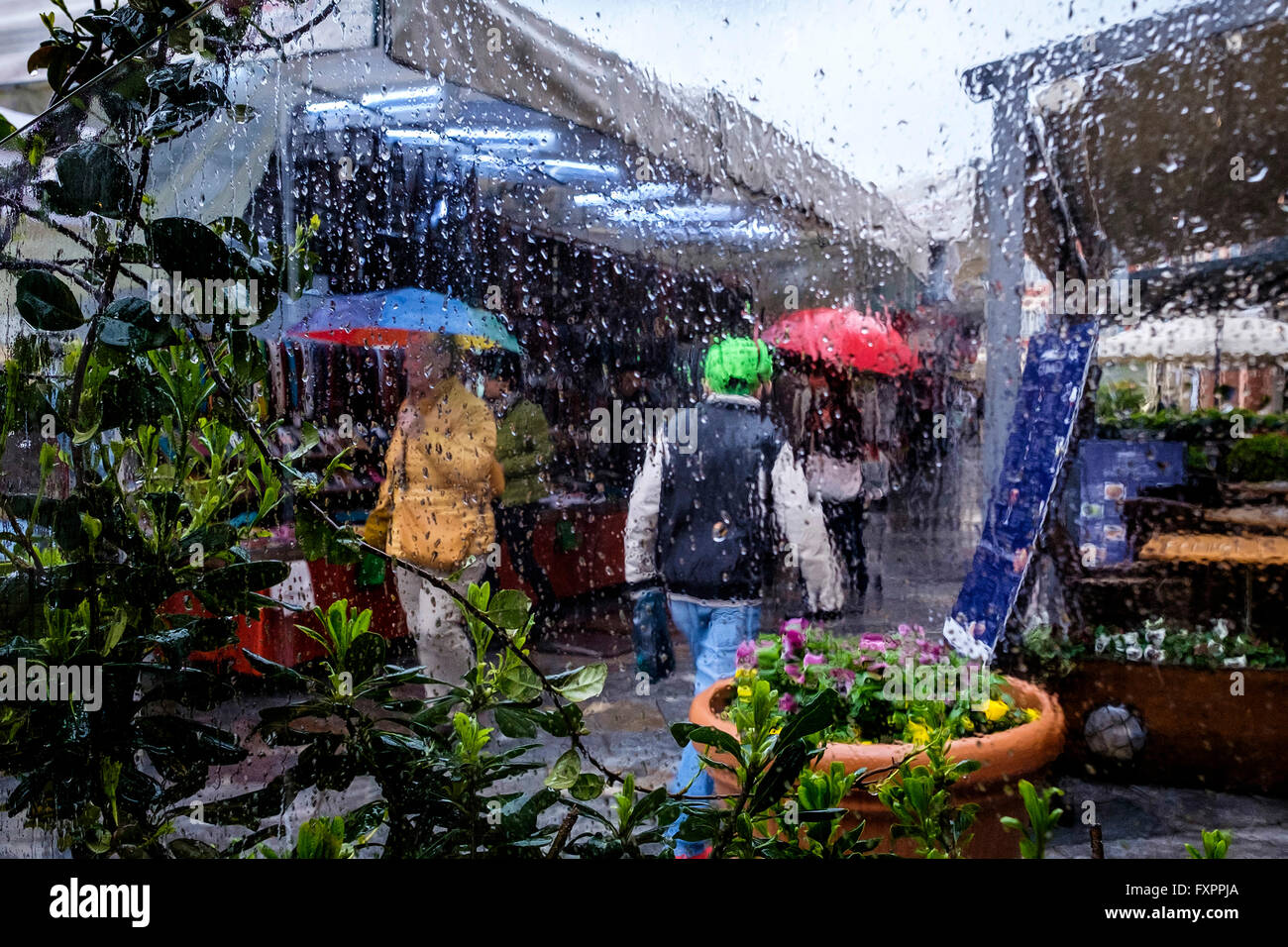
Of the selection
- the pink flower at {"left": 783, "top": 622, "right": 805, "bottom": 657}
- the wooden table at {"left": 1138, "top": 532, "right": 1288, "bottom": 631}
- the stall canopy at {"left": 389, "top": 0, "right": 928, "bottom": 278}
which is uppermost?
the stall canopy at {"left": 389, "top": 0, "right": 928, "bottom": 278}

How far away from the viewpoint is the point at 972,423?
92 cm

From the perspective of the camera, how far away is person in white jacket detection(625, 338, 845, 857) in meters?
0.97

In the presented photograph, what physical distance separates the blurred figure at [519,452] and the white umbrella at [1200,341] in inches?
24.4

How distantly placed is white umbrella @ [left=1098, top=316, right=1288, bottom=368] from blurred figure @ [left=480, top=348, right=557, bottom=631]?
620 millimetres

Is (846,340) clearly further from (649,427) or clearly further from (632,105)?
(632,105)

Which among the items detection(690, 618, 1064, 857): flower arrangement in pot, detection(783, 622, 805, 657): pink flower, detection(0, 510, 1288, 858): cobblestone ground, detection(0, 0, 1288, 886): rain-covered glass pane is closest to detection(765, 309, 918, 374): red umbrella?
detection(0, 0, 1288, 886): rain-covered glass pane

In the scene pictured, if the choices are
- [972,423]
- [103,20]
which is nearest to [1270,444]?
[972,423]

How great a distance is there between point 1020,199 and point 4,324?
1314 mm

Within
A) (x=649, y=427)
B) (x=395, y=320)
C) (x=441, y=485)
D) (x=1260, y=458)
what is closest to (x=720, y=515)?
(x=649, y=427)

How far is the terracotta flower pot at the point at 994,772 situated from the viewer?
0.91m

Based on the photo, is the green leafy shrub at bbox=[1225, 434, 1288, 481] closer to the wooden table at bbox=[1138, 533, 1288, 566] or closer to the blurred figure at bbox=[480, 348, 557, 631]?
the wooden table at bbox=[1138, 533, 1288, 566]

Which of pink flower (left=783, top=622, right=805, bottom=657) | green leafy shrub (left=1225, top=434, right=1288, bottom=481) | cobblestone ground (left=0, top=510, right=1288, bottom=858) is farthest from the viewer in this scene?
pink flower (left=783, top=622, right=805, bottom=657)

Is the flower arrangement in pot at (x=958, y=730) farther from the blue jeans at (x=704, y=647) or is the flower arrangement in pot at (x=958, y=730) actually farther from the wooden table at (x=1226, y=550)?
the wooden table at (x=1226, y=550)

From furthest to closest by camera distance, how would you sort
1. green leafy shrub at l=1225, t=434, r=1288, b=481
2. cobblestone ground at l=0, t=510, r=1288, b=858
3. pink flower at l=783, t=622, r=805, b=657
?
pink flower at l=783, t=622, r=805, b=657
cobblestone ground at l=0, t=510, r=1288, b=858
green leafy shrub at l=1225, t=434, r=1288, b=481
